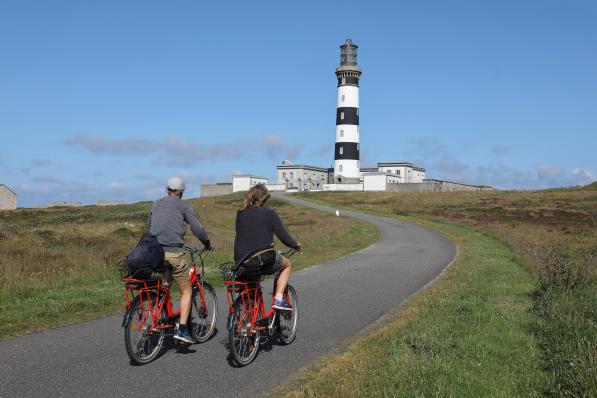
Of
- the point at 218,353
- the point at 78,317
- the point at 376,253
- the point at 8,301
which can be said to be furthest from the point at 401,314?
the point at 376,253

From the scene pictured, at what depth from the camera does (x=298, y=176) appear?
4680 inches

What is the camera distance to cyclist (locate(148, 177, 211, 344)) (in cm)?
824

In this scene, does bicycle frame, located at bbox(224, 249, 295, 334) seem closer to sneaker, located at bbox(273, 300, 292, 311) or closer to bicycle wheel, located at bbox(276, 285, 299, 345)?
sneaker, located at bbox(273, 300, 292, 311)

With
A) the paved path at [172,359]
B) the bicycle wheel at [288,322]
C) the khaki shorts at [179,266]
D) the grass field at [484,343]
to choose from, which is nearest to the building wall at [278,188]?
the grass field at [484,343]

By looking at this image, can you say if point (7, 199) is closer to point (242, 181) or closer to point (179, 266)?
point (242, 181)

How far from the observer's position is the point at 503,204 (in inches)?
2712

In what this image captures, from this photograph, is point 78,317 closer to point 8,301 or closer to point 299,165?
point 8,301

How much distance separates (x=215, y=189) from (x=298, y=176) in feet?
53.4

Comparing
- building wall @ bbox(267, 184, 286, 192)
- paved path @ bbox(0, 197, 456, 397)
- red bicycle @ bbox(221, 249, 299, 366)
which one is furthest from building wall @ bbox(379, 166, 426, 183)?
red bicycle @ bbox(221, 249, 299, 366)

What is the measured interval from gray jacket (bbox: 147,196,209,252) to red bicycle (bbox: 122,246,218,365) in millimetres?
263

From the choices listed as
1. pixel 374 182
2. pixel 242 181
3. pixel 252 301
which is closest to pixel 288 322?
pixel 252 301

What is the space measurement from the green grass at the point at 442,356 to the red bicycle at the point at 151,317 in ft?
6.56

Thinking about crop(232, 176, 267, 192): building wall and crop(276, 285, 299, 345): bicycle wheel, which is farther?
crop(232, 176, 267, 192): building wall

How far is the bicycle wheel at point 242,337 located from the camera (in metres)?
7.60
